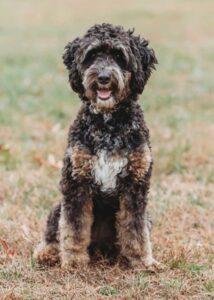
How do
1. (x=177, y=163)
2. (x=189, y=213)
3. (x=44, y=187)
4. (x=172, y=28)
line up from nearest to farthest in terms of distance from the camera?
(x=189, y=213) → (x=44, y=187) → (x=177, y=163) → (x=172, y=28)

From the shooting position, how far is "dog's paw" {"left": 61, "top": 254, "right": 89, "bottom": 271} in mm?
5926

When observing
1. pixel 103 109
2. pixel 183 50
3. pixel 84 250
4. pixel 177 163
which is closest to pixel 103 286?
pixel 84 250

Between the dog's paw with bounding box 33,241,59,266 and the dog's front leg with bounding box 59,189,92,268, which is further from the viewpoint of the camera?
the dog's paw with bounding box 33,241,59,266

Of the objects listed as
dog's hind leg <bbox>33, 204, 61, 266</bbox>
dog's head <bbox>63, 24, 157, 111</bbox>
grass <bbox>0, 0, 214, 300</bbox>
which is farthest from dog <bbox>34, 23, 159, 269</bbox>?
grass <bbox>0, 0, 214, 300</bbox>

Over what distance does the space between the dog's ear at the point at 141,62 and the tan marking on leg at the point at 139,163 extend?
481 millimetres

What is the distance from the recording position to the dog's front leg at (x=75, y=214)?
5758mm

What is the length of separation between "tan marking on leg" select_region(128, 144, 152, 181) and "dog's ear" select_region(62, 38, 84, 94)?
2.16 feet

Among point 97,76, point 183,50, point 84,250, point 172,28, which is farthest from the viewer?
point 172,28

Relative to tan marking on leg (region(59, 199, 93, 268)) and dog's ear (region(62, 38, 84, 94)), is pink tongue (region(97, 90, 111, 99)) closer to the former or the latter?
dog's ear (region(62, 38, 84, 94))

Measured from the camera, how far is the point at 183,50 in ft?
65.5

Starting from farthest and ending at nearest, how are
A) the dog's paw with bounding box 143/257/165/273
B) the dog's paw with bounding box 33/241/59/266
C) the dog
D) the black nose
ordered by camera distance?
the dog's paw with bounding box 33/241/59/266
the dog's paw with bounding box 143/257/165/273
the dog
the black nose

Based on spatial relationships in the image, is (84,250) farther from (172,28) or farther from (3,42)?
(172,28)

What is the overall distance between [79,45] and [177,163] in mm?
3736

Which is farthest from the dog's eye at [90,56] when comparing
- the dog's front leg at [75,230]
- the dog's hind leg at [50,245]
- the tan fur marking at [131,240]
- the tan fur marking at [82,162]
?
the dog's hind leg at [50,245]
